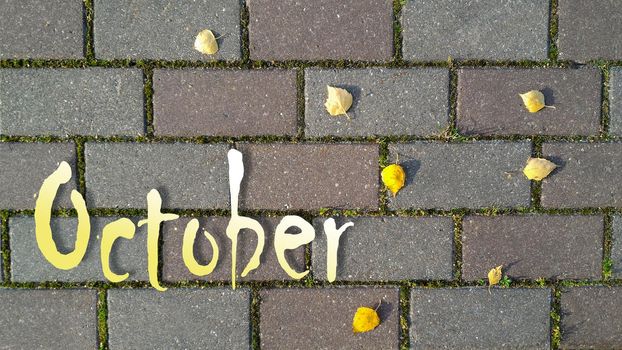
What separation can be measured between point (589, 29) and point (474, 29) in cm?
42

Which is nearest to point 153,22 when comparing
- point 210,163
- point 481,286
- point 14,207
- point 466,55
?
point 210,163

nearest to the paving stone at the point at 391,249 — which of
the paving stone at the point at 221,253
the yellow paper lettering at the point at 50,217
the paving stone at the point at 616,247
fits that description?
the paving stone at the point at 221,253

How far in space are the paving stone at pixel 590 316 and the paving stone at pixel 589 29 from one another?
863mm

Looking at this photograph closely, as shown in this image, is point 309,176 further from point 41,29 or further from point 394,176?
point 41,29

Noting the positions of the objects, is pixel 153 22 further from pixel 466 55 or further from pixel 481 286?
pixel 481 286

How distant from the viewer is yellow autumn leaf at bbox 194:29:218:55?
188cm

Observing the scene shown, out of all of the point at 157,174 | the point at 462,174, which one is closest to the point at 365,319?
the point at 462,174

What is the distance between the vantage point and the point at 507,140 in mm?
1938

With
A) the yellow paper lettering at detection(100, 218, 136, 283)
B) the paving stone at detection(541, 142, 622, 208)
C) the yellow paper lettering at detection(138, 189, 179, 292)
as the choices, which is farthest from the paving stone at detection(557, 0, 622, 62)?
the yellow paper lettering at detection(100, 218, 136, 283)

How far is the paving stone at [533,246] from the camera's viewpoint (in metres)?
1.96

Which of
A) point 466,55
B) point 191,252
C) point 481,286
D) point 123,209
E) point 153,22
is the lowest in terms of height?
point 481,286

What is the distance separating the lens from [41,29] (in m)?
1.89

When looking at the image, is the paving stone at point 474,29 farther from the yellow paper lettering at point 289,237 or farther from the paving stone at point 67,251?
the paving stone at point 67,251

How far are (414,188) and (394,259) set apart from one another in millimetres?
271
